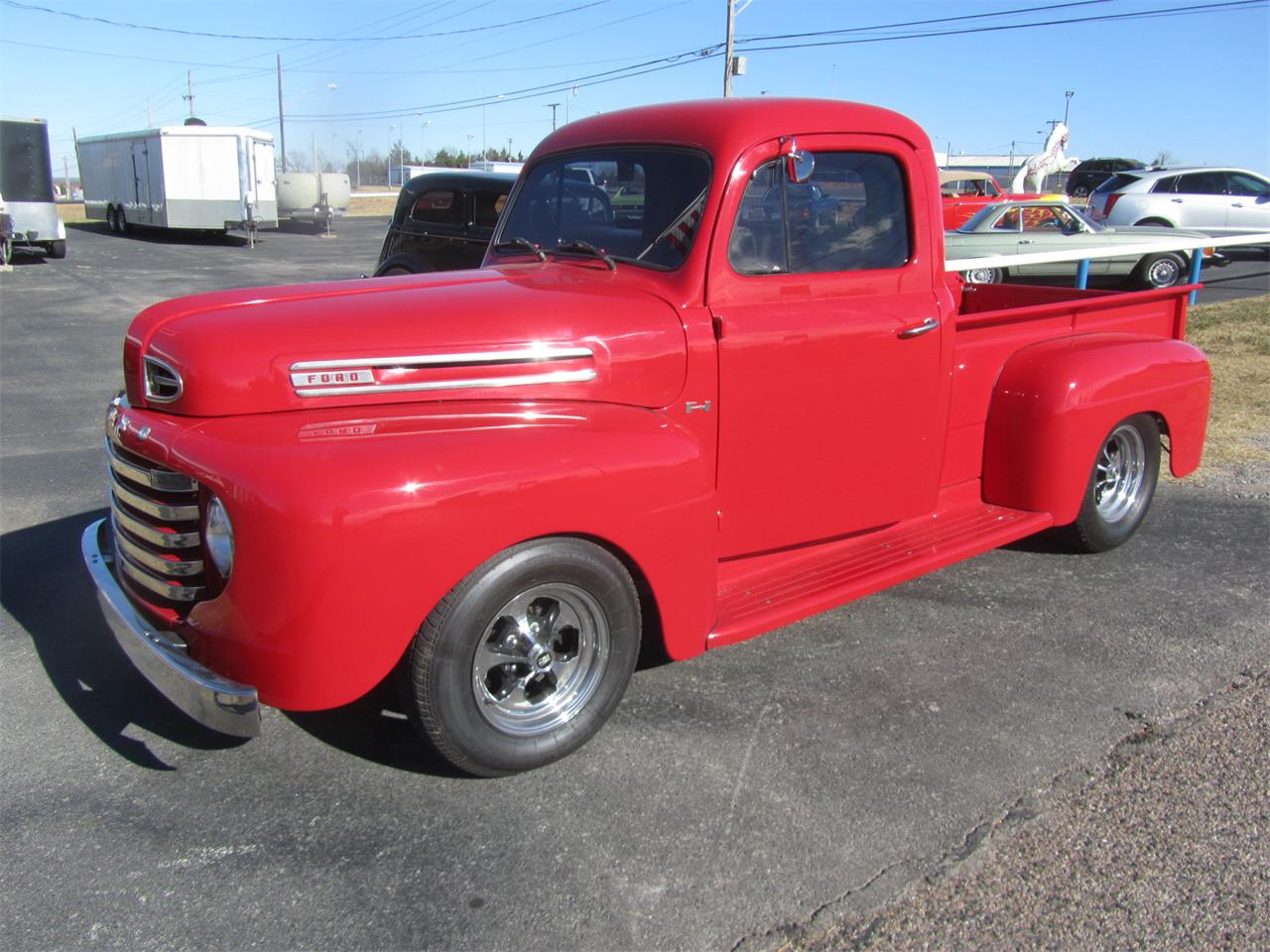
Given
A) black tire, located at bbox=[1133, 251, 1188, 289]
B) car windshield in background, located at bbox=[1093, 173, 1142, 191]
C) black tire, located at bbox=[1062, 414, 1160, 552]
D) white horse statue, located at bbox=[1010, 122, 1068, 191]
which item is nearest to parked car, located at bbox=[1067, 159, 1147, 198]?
white horse statue, located at bbox=[1010, 122, 1068, 191]

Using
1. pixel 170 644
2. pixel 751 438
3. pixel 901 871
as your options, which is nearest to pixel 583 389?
pixel 751 438

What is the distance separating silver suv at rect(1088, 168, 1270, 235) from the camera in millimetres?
18047

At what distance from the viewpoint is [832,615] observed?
4.28 meters

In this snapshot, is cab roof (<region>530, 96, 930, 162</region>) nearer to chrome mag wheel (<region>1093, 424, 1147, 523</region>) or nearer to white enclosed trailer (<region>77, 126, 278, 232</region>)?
chrome mag wheel (<region>1093, 424, 1147, 523</region>)

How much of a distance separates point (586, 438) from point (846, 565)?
1378 mm

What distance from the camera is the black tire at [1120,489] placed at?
4.80 meters

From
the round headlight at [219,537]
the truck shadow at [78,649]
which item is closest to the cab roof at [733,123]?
the round headlight at [219,537]

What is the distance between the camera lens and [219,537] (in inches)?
106

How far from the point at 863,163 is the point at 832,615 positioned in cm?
185

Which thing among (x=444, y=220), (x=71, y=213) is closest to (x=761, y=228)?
(x=444, y=220)

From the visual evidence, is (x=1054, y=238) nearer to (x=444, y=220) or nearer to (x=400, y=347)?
(x=444, y=220)

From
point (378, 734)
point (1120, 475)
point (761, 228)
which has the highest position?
point (761, 228)

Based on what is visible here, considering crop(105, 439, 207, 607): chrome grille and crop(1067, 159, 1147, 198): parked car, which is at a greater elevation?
crop(1067, 159, 1147, 198): parked car

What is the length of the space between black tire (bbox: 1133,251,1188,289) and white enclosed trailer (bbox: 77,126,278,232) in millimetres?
20015
